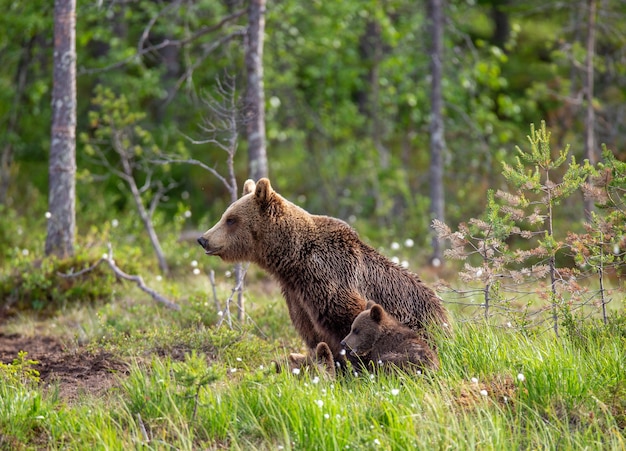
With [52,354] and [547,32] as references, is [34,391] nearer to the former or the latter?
[52,354]

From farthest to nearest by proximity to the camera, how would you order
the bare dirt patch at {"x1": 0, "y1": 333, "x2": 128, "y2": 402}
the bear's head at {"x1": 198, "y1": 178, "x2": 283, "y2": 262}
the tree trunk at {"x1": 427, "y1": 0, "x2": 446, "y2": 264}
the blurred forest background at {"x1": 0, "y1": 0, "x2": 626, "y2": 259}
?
1. the blurred forest background at {"x1": 0, "y1": 0, "x2": 626, "y2": 259}
2. the tree trunk at {"x1": 427, "y1": 0, "x2": 446, "y2": 264}
3. the bear's head at {"x1": 198, "y1": 178, "x2": 283, "y2": 262}
4. the bare dirt patch at {"x1": 0, "y1": 333, "x2": 128, "y2": 402}

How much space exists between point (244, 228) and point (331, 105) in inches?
422

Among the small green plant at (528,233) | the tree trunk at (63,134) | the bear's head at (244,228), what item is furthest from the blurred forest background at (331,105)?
the small green plant at (528,233)

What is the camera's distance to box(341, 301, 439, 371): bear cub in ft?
19.4

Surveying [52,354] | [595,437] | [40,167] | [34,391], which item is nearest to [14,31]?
[40,167]

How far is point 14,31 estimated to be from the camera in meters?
13.4

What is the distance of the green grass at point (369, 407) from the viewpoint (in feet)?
16.0

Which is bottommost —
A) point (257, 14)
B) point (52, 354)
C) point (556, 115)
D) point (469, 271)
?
point (52, 354)

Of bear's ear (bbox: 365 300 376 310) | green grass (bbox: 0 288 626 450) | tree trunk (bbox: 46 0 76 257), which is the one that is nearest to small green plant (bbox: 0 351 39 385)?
green grass (bbox: 0 288 626 450)

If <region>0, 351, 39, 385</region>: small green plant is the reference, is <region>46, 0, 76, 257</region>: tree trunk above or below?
above

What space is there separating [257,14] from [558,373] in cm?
616

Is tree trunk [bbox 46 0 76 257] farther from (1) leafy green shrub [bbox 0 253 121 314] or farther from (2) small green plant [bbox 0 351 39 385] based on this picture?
(2) small green plant [bbox 0 351 39 385]

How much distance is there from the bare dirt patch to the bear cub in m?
1.80

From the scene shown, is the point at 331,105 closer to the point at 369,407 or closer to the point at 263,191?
the point at 263,191
